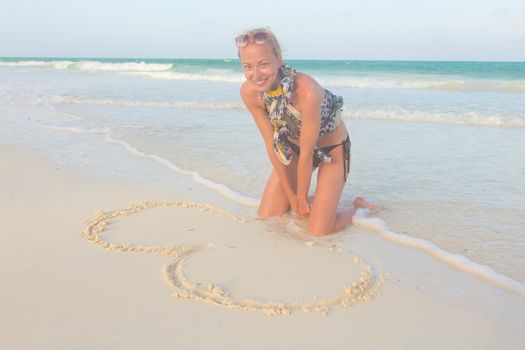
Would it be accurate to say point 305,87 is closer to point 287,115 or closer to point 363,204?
point 287,115

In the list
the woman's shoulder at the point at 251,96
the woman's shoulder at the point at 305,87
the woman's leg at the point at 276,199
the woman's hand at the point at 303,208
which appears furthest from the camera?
the woman's leg at the point at 276,199

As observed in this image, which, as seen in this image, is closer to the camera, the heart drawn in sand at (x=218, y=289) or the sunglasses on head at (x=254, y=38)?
the heart drawn in sand at (x=218, y=289)

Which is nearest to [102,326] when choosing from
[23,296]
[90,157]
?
[23,296]

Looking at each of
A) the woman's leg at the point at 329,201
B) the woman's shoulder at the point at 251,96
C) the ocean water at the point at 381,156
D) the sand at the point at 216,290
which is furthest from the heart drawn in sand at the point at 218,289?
the woman's shoulder at the point at 251,96

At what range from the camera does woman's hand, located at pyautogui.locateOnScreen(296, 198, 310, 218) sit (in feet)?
12.8

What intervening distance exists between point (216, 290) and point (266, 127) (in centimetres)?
157

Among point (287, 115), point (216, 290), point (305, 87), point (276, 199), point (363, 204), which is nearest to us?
point (216, 290)

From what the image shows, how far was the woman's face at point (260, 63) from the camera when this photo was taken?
3.17 meters

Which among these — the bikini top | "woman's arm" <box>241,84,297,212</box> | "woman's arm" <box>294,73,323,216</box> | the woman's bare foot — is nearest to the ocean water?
the woman's bare foot

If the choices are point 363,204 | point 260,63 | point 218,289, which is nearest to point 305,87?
point 260,63

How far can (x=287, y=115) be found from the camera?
3570mm

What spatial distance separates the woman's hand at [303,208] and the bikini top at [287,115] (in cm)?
40

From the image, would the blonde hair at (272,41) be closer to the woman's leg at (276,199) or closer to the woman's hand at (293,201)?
the woman's leg at (276,199)

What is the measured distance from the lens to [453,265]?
10.3 feet
